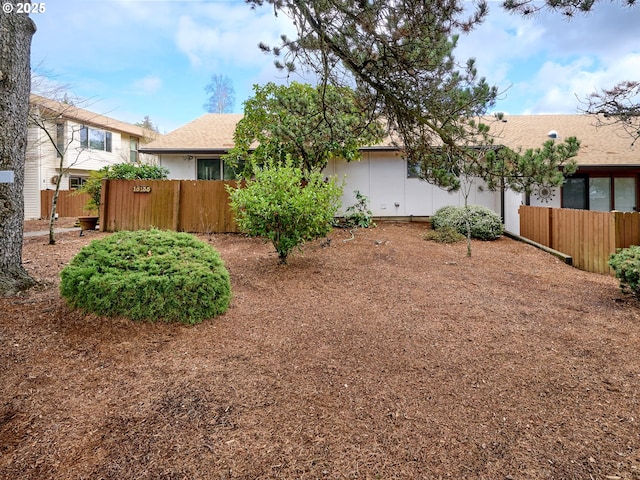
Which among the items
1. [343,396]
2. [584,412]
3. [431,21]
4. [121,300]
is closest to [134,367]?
[121,300]

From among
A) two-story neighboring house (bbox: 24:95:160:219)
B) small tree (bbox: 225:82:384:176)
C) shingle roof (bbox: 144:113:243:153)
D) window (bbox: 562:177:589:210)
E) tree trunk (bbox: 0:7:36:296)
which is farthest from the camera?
two-story neighboring house (bbox: 24:95:160:219)

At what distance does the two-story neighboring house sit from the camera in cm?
1652

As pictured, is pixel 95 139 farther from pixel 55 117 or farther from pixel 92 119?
pixel 55 117

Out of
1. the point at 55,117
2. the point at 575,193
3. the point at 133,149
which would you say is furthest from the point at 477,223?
the point at 133,149

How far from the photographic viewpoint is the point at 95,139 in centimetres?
1950

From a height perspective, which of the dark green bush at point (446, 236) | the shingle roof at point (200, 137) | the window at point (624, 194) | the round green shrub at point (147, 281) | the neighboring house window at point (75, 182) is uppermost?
the shingle roof at point (200, 137)

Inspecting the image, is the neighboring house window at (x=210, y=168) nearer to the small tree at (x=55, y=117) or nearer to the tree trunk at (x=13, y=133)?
the small tree at (x=55, y=117)

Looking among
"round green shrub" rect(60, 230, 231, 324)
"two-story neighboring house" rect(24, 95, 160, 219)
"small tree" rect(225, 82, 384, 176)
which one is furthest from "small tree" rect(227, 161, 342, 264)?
"two-story neighboring house" rect(24, 95, 160, 219)

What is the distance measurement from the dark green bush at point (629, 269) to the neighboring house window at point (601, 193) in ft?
28.4

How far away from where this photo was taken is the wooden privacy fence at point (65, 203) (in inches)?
687

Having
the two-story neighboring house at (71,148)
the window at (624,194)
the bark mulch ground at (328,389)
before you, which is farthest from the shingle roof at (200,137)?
the window at (624,194)

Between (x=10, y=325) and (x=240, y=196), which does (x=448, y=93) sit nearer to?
(x=240, y=196)

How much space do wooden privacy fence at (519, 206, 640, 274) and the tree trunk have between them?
9.41m

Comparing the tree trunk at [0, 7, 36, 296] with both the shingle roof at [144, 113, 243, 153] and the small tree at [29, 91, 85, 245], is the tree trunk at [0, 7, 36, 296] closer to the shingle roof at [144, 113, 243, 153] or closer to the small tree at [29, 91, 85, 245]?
the small tree at [29, 91, 85, 245]
